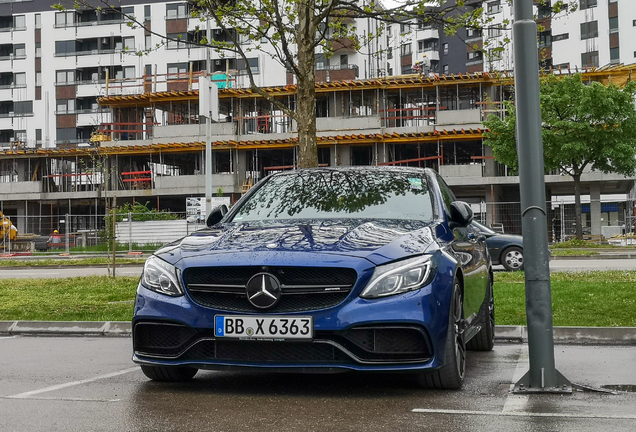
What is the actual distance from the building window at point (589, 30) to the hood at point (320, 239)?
72.9 m

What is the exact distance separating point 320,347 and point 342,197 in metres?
1.73

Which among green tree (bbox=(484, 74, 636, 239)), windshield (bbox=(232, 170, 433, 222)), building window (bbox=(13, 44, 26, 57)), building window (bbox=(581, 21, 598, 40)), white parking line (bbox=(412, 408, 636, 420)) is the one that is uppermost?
building window (bbox=(13, 44, 26, 57))

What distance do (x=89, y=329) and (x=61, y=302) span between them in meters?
2.89

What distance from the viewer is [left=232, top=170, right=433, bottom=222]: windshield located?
21.0ft

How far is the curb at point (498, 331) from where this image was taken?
28.2 feet

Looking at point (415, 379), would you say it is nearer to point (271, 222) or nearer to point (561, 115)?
point (271, 222)

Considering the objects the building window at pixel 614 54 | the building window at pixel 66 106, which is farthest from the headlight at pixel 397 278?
the building window at pixel 66 106

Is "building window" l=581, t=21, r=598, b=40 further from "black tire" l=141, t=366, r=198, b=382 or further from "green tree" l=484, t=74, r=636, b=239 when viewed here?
"black tire" l=141, t=366, r=198, b=382

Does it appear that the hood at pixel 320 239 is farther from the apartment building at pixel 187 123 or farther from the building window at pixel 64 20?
the building window at pixel 64 20

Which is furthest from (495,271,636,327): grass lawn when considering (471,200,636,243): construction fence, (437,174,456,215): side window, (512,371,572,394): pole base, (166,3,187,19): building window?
(166,3,187,19): building window

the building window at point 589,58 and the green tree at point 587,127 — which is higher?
the building window at point 589,58

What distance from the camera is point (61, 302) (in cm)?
1293

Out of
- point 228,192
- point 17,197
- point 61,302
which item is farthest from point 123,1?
point 61,302

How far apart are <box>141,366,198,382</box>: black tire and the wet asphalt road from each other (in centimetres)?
6
